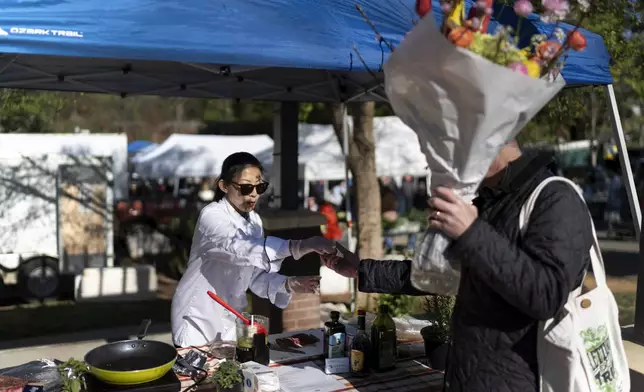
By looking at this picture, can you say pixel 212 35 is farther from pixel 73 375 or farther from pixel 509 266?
pixel 509 266

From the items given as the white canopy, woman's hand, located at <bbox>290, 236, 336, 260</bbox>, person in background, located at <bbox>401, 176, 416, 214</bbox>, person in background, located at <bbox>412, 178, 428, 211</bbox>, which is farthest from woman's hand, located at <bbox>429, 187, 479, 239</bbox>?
person in background, located at <bbox>401, 176, 416, 214</bbox>

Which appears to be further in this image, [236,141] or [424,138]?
[236,141]

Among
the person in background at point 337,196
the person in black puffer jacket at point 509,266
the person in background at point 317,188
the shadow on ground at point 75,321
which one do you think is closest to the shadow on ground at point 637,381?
the person in black puffer jacket at point 509,266

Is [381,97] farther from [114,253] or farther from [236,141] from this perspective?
[236,141]

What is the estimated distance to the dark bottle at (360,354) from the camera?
2.65 m

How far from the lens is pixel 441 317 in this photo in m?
2.92

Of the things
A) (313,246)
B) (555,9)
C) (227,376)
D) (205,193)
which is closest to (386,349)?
(313,246)

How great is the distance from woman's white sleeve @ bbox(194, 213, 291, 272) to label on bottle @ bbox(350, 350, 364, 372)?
604mm

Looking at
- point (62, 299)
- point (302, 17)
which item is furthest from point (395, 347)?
point (62, 299)

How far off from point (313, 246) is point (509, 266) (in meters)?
1.42

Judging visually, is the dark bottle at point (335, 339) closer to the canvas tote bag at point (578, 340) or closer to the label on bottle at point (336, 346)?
the label on bottle at point (336, 346)

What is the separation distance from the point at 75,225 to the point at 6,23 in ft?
24.6

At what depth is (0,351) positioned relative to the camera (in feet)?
20.7

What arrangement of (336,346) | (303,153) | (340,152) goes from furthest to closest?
(340,152) < (303,153) < (336,346)
